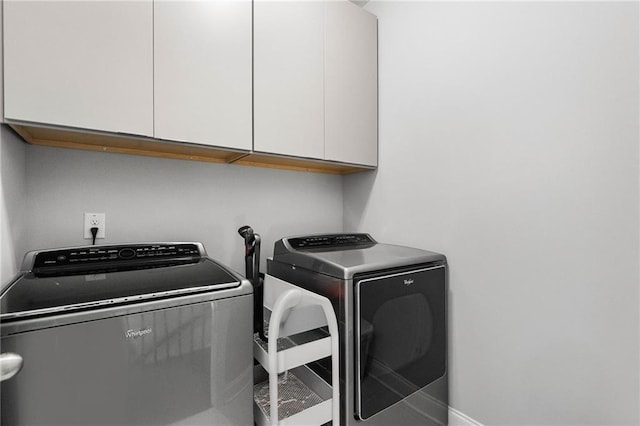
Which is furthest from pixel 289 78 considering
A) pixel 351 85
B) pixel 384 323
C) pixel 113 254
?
pixel 384 323

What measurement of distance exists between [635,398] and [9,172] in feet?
7.62

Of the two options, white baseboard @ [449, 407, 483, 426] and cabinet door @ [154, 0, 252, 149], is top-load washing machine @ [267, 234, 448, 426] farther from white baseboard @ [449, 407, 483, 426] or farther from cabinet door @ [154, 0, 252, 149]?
cabinet door @ [154, 0, 252, 149]

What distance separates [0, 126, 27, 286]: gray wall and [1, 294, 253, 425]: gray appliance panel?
0.41 m

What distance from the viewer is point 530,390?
1281mm

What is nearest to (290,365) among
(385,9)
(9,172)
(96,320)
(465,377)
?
(96,320)

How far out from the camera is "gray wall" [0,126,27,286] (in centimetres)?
94

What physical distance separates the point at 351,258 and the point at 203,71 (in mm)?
1076

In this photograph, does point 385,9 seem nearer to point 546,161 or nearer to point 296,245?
point 546,161

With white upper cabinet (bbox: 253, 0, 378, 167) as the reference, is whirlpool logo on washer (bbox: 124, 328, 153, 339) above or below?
below

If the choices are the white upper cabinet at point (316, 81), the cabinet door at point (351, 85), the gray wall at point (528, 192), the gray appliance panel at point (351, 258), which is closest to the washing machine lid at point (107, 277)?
the gray appliance panel at point (351, 258)

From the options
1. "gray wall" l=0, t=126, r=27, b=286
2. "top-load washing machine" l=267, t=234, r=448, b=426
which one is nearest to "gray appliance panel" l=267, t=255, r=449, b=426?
"top-load washing machine" l=267, t=234, r=448, b=426

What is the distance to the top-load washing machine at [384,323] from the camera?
1.21 metres

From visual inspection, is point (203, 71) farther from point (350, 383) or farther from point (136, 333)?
point (350, 383)

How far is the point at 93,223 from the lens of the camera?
137cm
